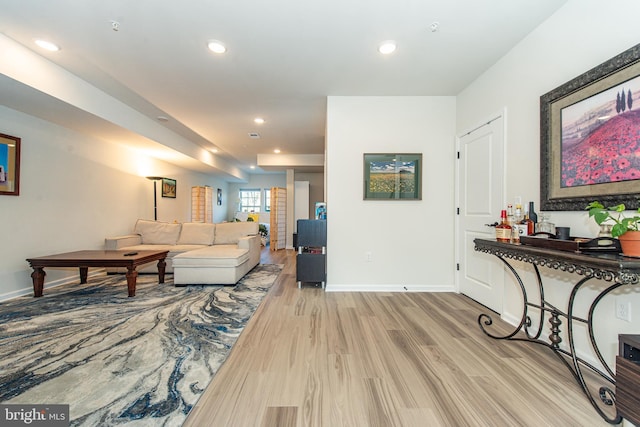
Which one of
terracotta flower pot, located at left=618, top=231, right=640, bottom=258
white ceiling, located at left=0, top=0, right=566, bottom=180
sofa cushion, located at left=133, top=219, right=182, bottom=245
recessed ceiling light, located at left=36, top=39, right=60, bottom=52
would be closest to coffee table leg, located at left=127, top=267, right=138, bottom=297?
sofa cushion, located at left=133, top=219, right=182, bottom=245

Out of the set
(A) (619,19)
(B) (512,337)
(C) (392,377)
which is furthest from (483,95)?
(C) (392,377)

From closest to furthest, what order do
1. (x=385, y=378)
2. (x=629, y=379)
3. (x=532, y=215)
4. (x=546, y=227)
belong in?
(x=629, y=379)
(x=385, y=378)
(x=546, y=227)
(x=532, y=215)

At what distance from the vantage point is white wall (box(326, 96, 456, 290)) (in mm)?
3490

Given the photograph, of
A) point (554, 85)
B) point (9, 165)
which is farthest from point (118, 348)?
point (554, 85)

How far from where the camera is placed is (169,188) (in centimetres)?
630

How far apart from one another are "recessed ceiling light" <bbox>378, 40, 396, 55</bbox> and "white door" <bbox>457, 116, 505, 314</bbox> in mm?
1284

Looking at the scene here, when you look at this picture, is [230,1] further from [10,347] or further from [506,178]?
[10,347]

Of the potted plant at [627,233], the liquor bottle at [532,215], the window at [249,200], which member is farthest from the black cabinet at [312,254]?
the window at [249,200]

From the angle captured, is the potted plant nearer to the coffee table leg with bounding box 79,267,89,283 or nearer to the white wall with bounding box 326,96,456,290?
the white wall with bounding box 326,96,456,290

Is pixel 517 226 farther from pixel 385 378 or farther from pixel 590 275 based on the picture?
pixel 385 378

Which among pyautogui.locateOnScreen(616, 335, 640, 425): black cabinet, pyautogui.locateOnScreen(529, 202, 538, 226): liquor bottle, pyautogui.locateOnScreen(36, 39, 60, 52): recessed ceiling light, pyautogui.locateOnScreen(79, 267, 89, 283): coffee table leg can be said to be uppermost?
pyautogui.locateOnScreen(36, 39, 60, 52): recessed ceiling light

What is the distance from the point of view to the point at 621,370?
1188 millimetres

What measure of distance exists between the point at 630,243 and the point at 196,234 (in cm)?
530

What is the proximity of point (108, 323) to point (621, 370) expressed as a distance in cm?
356
